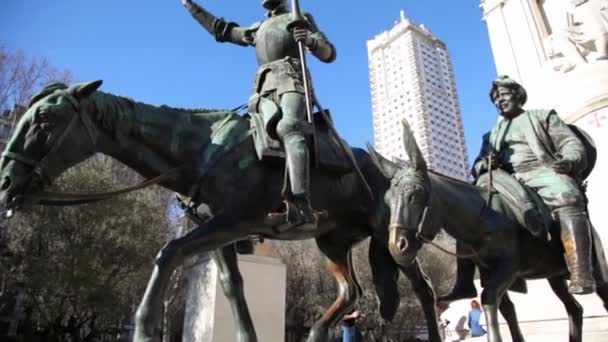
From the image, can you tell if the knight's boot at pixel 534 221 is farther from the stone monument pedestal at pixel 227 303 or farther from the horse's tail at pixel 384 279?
the stone monument pedestal at pixel 227 303

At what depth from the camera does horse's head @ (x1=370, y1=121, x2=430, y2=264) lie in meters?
3.73

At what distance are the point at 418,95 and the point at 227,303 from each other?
344 feet

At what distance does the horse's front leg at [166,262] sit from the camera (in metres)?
2.81

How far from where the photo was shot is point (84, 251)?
1875cm

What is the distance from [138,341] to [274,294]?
3.55 m

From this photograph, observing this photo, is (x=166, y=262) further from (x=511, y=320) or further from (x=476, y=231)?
(x=511, y=320)

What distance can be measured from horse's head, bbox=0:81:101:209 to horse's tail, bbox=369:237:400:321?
289 cm

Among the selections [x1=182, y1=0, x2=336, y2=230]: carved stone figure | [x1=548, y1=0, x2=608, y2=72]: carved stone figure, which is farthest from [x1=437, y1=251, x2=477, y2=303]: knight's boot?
[x1=548, y1=0, x2=608, y2=72]: carved stone figure

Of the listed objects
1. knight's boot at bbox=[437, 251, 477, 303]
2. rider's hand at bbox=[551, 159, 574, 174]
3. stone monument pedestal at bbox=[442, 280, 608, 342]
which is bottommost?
stone monument pedestal at bbox=[442, 280, 608, 342]

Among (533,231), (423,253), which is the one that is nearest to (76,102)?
(533,231)

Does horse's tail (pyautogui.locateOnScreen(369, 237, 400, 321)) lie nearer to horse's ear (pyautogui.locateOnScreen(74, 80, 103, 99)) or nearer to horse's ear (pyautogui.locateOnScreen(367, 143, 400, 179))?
horse's ear (pyautogui.locateOnScreen(367, 143, 400, 179))

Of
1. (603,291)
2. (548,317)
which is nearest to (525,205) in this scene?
(603,291)

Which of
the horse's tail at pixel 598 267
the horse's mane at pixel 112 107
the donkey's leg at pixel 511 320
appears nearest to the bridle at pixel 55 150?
the horse's mane at pixel 112 107

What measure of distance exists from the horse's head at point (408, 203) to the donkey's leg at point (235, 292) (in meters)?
1.33
